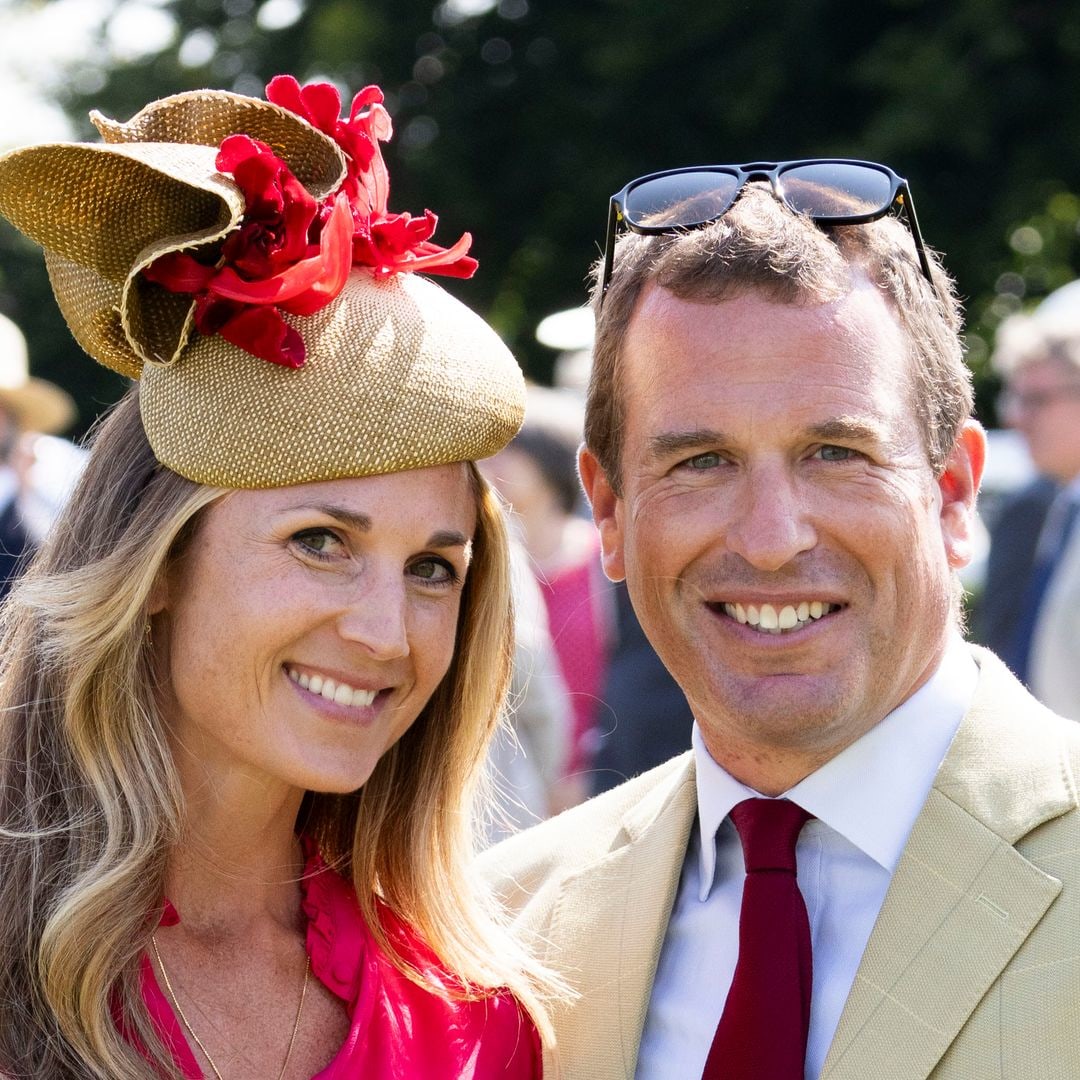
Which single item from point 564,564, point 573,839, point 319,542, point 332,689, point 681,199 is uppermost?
point 681,199

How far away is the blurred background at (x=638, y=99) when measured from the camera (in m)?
13.2

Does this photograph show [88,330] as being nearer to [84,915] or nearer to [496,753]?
[84,915]

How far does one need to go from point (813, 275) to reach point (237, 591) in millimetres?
1080

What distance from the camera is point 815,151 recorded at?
13.9 metres

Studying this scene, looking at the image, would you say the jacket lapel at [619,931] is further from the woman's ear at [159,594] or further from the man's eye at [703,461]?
the woman's ear at [159,594]

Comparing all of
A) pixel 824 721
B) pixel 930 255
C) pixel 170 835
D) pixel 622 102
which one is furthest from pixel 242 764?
pixel 622 102

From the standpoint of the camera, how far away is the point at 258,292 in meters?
2.66

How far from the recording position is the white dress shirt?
252 cm

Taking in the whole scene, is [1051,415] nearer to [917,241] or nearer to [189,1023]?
[917,241]

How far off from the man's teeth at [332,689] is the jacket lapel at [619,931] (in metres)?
0.54

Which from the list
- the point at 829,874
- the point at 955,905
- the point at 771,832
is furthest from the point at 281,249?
the point at 955,905

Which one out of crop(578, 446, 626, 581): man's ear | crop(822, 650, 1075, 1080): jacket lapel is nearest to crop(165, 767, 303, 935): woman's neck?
crop(578, 446, 626, 581): man's ear

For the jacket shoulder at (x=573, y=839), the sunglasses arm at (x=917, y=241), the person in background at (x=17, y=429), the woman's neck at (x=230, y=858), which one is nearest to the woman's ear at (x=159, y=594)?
the woman's neck at (x=230, y=858)

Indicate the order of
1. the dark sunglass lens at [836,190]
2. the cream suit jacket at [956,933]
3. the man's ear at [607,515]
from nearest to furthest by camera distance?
the cream suit jacket at [956,933], the dark sunglass lens at [836,190], the man's ear at [607,515]
